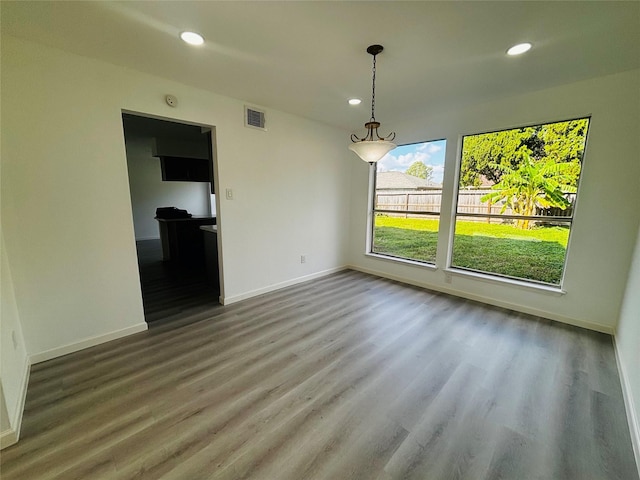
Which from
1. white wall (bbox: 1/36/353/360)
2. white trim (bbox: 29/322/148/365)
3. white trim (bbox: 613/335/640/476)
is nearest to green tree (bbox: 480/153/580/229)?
white trim (bbox: 613/335/640/476)

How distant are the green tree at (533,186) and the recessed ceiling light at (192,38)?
3642mm

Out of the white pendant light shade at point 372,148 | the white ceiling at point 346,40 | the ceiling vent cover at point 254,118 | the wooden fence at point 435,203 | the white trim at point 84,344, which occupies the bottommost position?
the white trim at point 84,344

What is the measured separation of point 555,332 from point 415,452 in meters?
2.35

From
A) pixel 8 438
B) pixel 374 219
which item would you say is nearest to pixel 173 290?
pixel 8 438

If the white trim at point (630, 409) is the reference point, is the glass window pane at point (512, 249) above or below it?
above

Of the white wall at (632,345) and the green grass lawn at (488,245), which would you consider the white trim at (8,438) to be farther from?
the green grass lawn at (488,245)

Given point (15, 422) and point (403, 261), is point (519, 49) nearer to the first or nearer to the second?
point (403, 261)

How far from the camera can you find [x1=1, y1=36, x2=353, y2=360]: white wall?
2.00 meters

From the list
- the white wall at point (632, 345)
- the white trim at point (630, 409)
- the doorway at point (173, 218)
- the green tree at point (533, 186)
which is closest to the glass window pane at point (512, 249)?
the green tree at point (533, 186)

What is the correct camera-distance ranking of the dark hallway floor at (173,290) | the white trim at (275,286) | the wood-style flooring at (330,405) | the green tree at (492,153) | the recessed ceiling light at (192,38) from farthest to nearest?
the white trim at (275,286) < the green tree at (492,153) < the dark hallway floor at (173,290) < the recessed ceiling light at (192,38) < the wood-style flooring at (330,405)

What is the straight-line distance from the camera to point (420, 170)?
4141 millimetres

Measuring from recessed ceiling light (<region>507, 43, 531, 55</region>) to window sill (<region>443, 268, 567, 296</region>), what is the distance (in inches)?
97.4

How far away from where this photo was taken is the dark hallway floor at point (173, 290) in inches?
123

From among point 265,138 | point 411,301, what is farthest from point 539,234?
point 265,138
